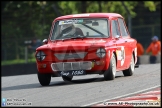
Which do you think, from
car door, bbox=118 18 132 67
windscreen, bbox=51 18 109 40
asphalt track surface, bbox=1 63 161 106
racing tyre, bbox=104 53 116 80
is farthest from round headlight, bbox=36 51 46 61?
car door, bbox=118 18 132 67

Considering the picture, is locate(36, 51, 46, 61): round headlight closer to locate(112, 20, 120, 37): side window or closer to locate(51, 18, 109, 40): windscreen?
locate(51, 18, 109, 40): windscreen

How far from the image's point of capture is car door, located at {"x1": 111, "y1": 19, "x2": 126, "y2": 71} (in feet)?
50.3

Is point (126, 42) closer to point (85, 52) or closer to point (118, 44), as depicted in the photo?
point (118, 44)

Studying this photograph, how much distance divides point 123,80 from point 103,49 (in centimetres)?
99

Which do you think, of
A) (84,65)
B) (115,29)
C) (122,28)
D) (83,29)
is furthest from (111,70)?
(122,28)

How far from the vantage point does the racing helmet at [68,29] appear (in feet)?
51.3

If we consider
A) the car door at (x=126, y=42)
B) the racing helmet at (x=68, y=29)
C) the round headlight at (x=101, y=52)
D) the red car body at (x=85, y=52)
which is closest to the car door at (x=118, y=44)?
the red car body at (x=85, y=52)

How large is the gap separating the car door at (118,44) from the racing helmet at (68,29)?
955 millimetres

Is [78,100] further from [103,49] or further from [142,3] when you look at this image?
[142,3]

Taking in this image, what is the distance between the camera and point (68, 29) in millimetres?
15758

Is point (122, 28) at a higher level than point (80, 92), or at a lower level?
higher

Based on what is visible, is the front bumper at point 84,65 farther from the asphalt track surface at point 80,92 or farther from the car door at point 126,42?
the car door at point 126,42

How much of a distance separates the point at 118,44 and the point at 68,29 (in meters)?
1.25

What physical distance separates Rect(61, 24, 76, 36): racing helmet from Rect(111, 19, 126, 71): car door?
0.96 m
